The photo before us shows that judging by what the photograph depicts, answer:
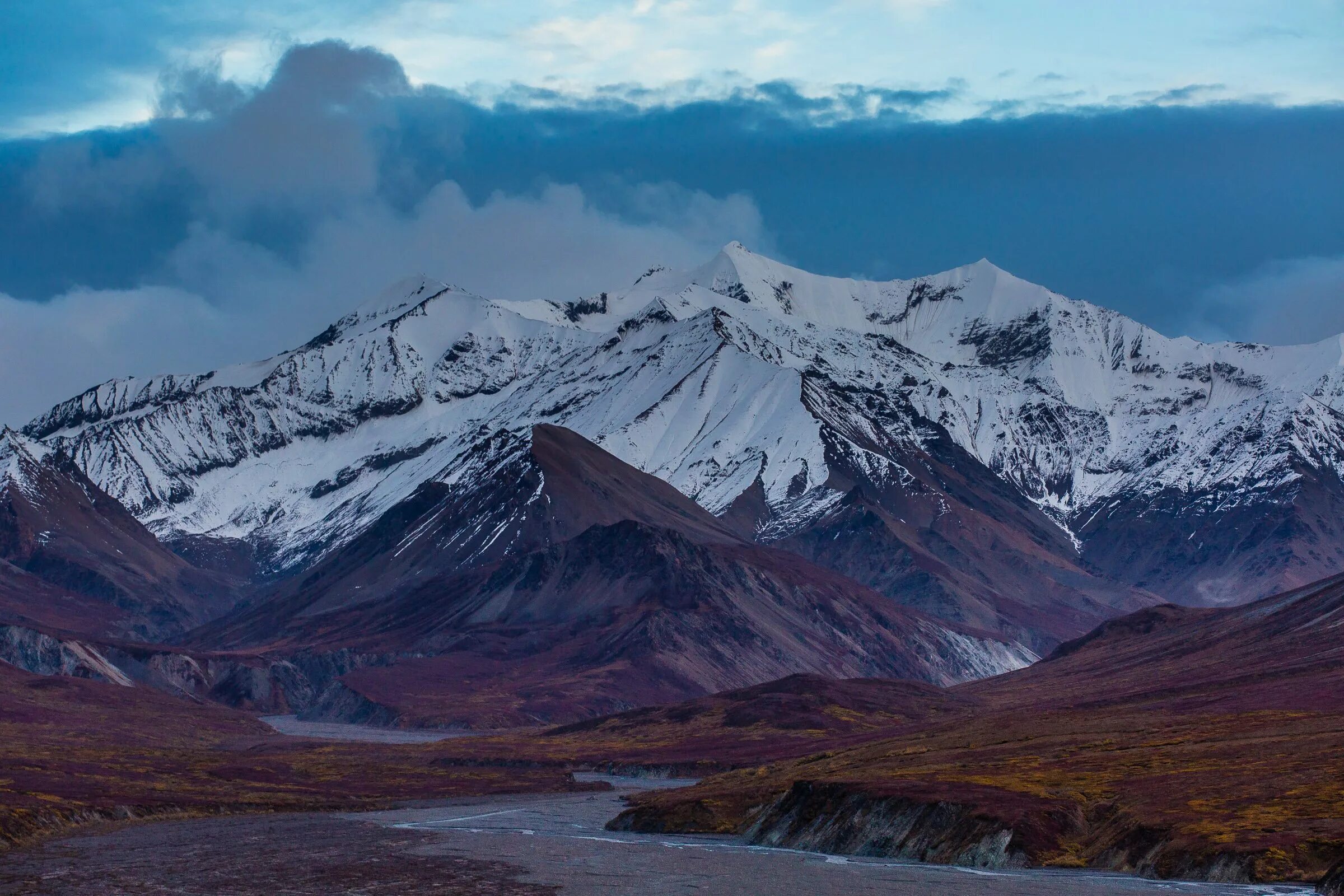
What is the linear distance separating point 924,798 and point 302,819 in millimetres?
67525

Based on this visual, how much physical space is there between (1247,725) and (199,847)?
3974 inches

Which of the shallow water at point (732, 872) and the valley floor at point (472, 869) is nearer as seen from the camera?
the shallow water at point (732, 872)

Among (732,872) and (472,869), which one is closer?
(732,872)

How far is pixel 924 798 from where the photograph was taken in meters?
157

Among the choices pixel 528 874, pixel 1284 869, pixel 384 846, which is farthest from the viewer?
pixel 384 846

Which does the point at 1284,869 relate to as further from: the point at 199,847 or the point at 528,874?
the point at 199,847

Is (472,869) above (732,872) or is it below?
above

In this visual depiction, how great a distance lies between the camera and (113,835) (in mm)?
173000

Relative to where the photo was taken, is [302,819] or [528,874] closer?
[528,874]

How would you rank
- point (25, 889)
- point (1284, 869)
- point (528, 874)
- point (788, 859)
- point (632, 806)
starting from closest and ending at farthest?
point (1284, 869), point (25, 889), point (528, 874), point (788, 859), point (632, 806)

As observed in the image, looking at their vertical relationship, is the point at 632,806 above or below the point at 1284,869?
below

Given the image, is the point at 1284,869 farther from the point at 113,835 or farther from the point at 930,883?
the point at 113,835

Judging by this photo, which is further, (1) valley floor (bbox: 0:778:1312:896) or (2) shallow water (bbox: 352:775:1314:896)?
(1) valley floor (bbox: 0:778:1312:896)

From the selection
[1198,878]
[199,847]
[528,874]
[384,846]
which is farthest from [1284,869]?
[199,847]
